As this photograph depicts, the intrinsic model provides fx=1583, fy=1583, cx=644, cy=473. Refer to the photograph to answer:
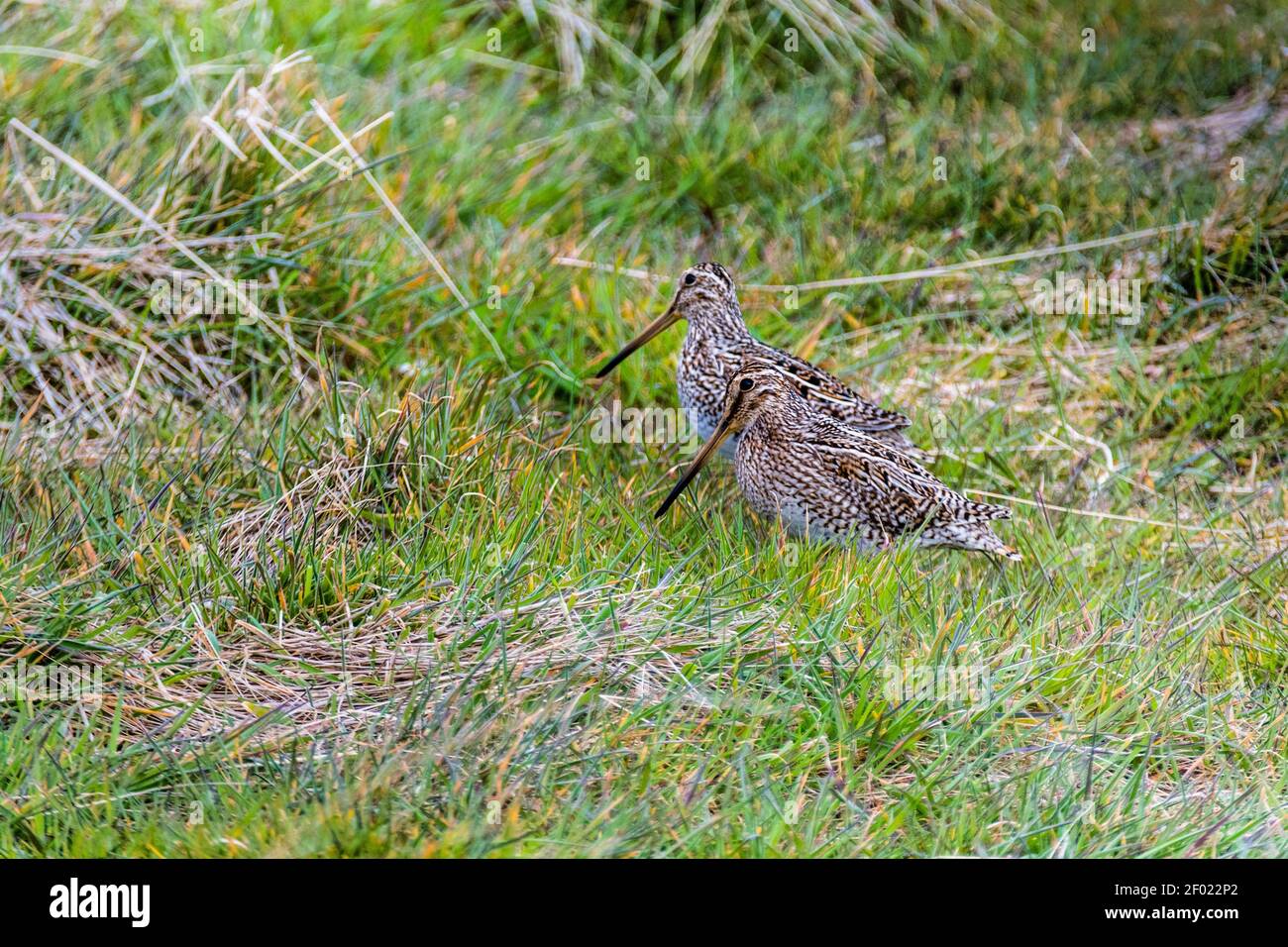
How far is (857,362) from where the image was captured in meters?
6.25

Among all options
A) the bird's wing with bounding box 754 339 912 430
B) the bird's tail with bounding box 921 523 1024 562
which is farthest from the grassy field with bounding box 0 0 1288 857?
the bird's wing with bounding box 754 339 912 430

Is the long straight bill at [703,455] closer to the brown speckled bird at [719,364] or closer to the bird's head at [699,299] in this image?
the brown speckled bird at [719,364]

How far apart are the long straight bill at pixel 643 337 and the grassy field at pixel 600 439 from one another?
0.17 meters

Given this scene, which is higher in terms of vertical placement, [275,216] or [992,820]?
[275,216]

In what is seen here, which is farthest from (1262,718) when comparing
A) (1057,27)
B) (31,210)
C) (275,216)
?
(1057,27)

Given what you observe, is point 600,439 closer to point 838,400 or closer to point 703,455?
point 703,455

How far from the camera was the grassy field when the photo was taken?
3609mm

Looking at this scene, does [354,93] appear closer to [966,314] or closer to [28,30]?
[28,30]

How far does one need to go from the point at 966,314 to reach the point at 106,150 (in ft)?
11.5

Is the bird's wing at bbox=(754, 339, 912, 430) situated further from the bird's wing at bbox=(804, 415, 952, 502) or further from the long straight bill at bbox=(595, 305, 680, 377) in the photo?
the long straight bill at bbox=(595, 305, 680, 377)

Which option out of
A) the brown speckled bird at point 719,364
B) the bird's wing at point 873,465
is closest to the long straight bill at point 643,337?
the brown speckled bird at point 719,364

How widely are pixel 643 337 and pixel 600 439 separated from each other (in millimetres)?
611

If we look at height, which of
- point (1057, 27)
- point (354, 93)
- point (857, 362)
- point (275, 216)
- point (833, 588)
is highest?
point (1057, 27)

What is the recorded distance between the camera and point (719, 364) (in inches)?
226
